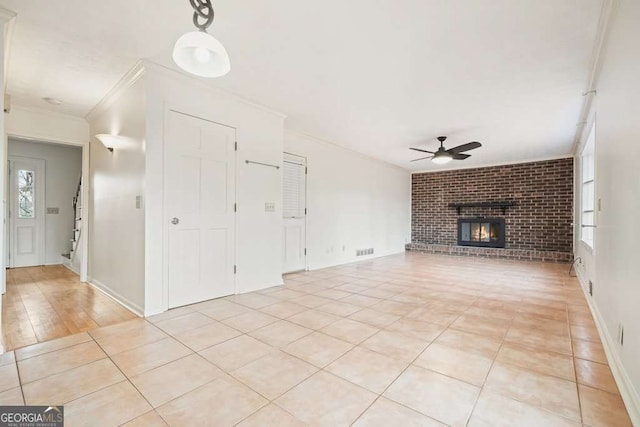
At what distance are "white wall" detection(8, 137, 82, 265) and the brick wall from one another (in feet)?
29.0

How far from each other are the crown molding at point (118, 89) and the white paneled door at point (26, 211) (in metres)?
2.59

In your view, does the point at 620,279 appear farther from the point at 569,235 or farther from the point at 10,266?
the point at 10,266

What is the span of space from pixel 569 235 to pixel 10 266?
11814mm

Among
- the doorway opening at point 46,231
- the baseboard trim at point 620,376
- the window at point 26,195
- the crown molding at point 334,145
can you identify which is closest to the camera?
the baseboard trim at point 620,376

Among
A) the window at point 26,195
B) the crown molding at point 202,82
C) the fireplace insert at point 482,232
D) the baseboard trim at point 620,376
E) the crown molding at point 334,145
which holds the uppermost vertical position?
the crown molding at point 202,82

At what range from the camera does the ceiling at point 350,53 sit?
2.08 meters

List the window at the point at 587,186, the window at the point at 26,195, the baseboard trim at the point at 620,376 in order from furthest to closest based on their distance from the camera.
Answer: the window at the point at 26,195, the window at the point at 587,186, the baseboard trim at the point at 620,376

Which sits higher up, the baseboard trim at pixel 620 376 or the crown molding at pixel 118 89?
the crown molding at pixel 118 89

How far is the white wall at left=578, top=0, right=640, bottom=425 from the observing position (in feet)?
5.06

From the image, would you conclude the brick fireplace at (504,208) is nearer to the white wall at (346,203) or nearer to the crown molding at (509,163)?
the crown molding at (509,163)

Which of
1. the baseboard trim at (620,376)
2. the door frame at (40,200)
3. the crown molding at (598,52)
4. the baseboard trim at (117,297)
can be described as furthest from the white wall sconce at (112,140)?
the baseboard trim at (620,376)

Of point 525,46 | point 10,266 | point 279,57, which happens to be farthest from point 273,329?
point 10,266

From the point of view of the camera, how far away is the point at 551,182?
6883mm

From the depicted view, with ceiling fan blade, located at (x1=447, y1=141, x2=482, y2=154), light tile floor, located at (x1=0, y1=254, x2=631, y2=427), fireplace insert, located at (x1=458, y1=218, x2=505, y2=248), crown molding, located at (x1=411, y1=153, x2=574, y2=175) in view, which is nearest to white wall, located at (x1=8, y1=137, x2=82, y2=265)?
light tile floor, located at (x1=0, y1=254, x2=631, y2=427)
